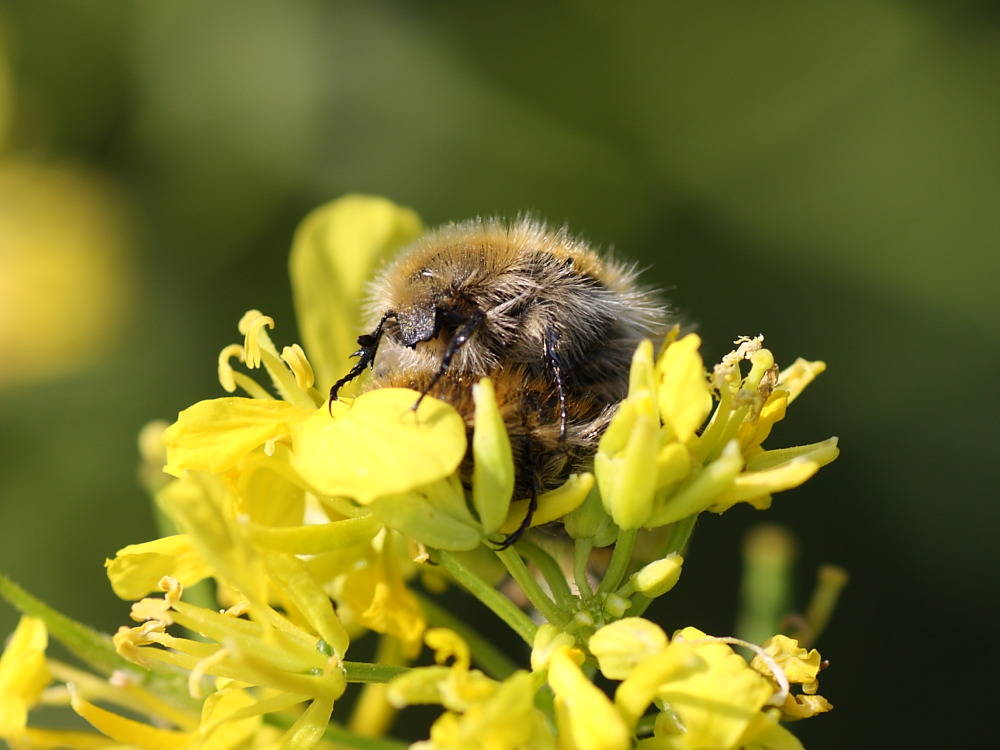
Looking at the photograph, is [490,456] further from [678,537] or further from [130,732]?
[130,732]

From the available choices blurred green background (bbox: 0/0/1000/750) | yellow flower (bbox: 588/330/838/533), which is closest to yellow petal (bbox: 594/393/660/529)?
yellow flower (bbox: 588/330/838/533)

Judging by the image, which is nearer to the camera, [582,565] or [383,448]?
[383,448]

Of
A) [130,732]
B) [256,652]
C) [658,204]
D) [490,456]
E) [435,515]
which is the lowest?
[130,732]

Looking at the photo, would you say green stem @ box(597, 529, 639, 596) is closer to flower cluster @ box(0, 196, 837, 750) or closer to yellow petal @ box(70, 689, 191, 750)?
flower cluster @ box(0, 196, 837, 750)

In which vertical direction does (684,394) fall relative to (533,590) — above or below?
above

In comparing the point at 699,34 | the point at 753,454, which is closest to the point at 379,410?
the point at 753,454

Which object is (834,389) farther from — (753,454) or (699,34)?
(753,454)

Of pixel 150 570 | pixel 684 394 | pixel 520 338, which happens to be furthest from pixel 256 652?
pixel 684 394
